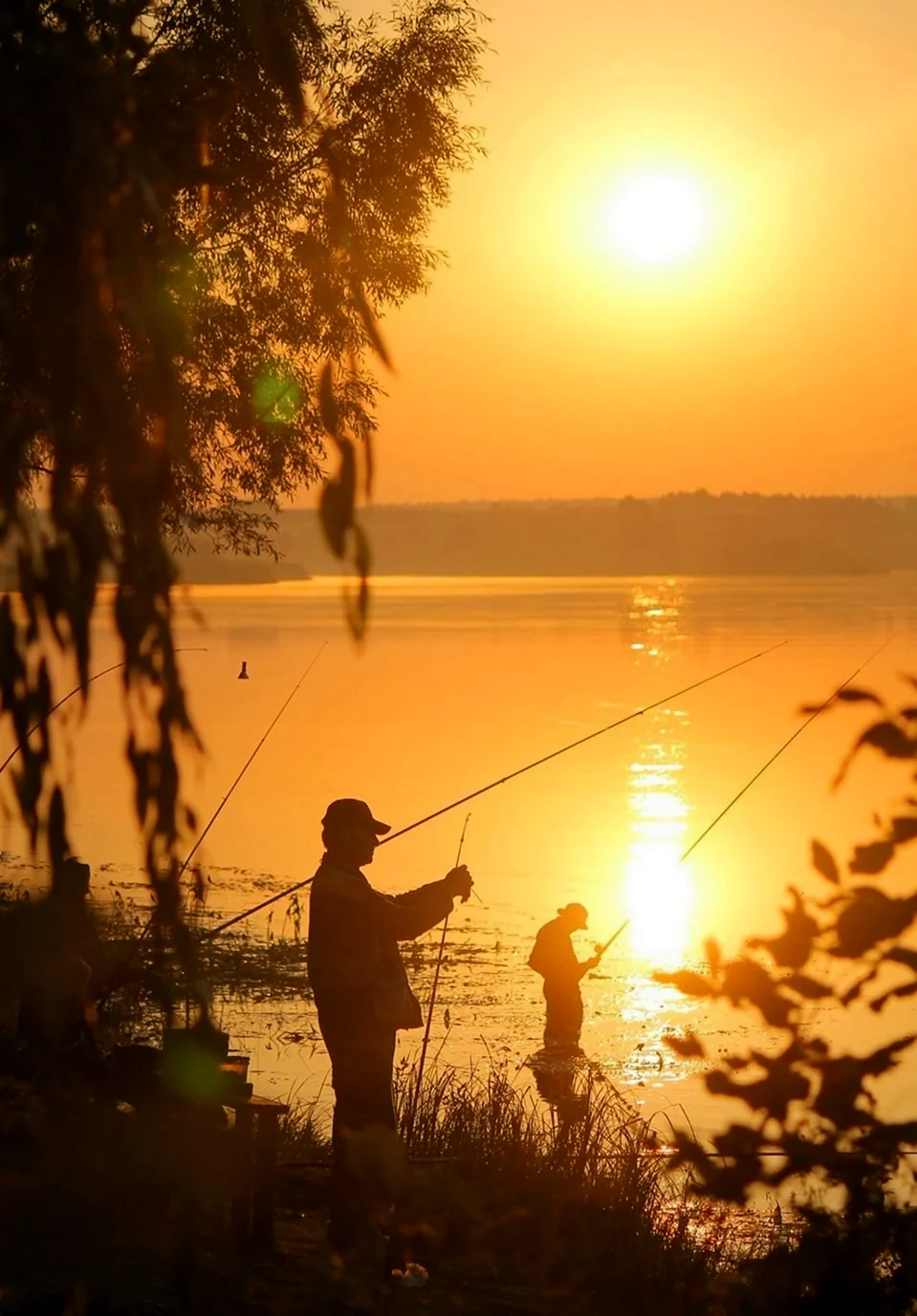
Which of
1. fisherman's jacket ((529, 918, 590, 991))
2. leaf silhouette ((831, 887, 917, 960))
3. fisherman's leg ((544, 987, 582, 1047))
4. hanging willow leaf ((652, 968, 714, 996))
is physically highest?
leaf silhouette ((831, 887, 917, 960))

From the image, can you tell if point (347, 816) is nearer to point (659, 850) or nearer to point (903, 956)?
point (903, 956)

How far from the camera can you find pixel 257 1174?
7055 millimetres

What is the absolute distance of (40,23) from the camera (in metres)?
3.08

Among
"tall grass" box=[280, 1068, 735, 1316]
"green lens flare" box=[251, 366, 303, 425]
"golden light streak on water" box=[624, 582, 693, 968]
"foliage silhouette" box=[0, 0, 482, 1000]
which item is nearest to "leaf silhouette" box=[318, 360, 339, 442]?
"foliage silhouette" box=[0, 0, 482, 1000]

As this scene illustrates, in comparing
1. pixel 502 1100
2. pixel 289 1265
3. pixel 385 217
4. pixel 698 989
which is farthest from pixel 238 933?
pixel 698 989

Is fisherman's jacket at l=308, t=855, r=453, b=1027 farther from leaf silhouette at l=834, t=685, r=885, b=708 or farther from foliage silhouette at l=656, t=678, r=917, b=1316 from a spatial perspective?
leaf silhouette at l=834, t=685, r=885, b=708

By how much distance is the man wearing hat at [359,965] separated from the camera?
7.29 m

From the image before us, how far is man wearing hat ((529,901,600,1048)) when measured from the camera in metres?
17.5

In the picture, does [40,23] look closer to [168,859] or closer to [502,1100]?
[168,859]

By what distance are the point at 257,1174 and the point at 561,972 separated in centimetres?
1113

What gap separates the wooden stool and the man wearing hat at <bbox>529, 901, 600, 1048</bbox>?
9.66 m

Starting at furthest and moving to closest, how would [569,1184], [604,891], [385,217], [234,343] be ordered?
[604,891], [385,217], [234,343], [569,1184]

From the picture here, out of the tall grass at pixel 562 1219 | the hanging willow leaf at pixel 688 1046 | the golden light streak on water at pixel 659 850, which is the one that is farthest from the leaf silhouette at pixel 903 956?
the golden light streak on water at pixel 659 850

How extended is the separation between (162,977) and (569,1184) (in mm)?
7040
